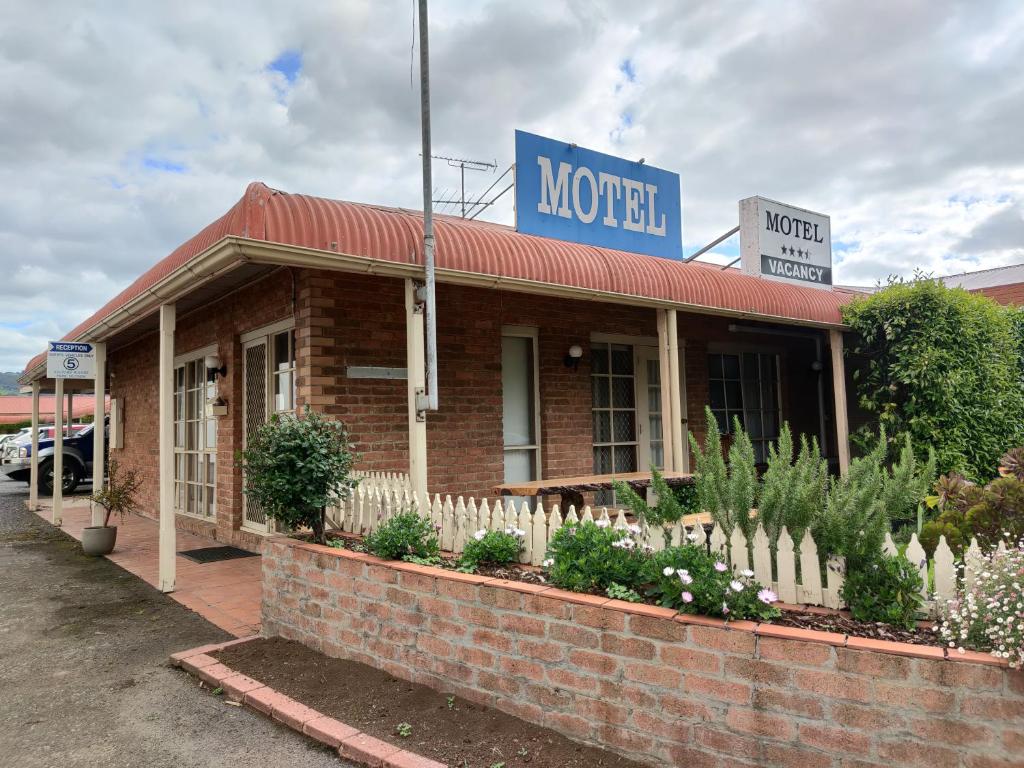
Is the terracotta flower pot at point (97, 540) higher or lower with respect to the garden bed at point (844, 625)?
lower

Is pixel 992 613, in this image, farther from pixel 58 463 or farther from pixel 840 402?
pixel 58 463

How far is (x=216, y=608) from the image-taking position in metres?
5.38

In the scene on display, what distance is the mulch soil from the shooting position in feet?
9.35

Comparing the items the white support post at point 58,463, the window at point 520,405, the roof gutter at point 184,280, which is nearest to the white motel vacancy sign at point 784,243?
the window at point 520,405

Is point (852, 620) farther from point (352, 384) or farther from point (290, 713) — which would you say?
point (352, 384)

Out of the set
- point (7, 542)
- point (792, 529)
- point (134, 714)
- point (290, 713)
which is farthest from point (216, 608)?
point (7, 542)

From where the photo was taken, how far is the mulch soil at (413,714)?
285 cm

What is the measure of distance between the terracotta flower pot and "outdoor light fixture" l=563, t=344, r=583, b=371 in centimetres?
552

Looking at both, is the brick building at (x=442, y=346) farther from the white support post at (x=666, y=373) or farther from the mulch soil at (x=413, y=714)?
the mulch soil at (x=413, y=714)

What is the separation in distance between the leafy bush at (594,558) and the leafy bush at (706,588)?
0.15 meters

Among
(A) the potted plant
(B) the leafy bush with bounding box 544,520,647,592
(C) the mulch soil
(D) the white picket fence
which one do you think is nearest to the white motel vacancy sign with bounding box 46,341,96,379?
(A) the potted plant

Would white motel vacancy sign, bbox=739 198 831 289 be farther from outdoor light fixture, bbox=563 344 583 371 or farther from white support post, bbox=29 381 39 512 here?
white support post, bbox=29 381 39 512

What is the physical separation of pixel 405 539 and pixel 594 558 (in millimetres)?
1283

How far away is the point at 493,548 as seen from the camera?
3.64 metres
